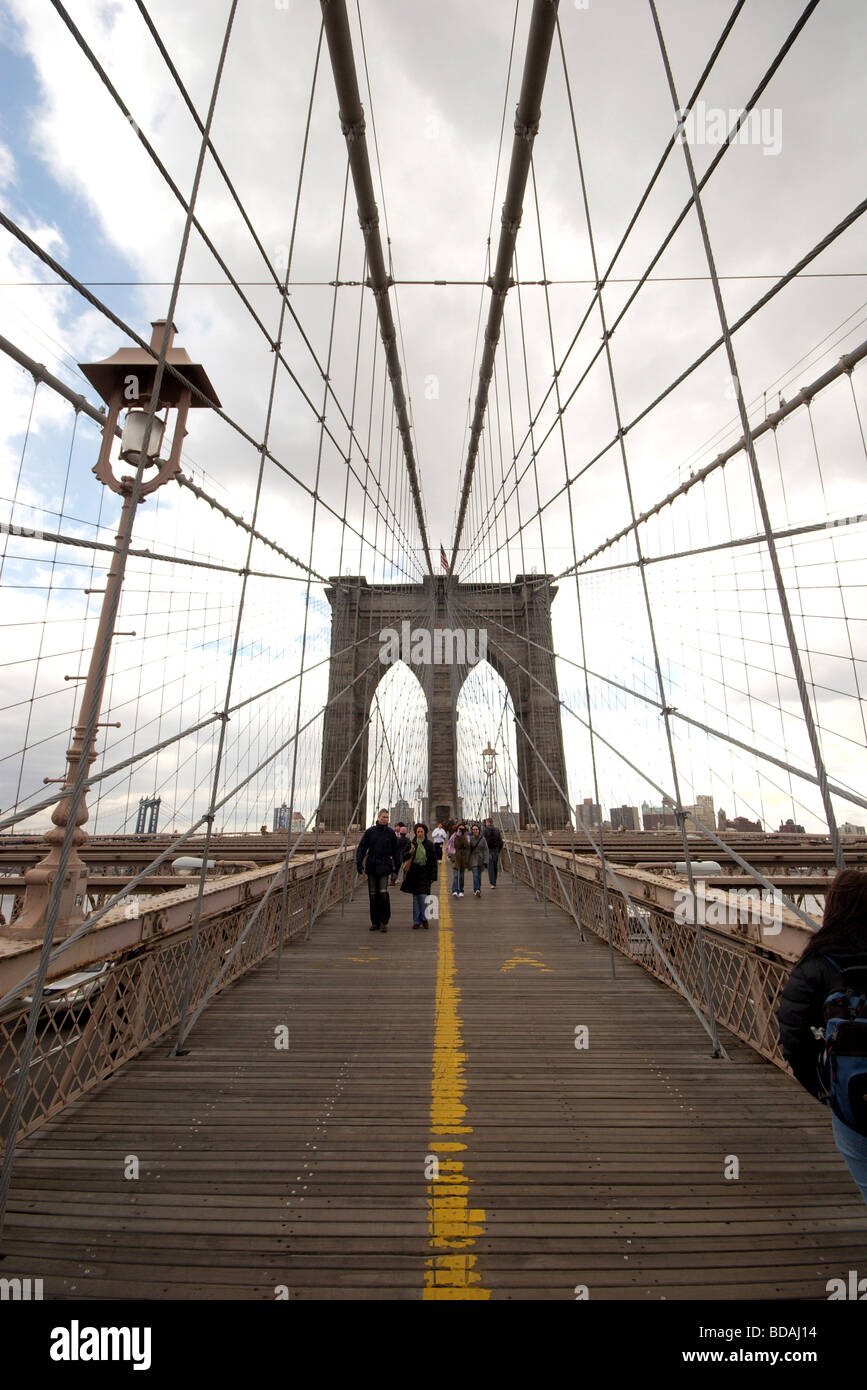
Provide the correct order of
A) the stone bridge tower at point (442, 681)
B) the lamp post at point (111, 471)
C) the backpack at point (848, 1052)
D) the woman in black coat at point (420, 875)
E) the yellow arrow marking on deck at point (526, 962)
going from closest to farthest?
the backpack at point (848, 1052), the lamp post at point (111, 471), the yellow arrow marking on deck at point (526, 962), the woman in black coat at point (420, 875), the stone bridge tower at point (442, 681)

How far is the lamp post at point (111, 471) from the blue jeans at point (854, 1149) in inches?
134

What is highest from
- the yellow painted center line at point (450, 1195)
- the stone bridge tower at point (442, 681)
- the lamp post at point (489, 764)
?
the stone bridge tower at point (442, 681)

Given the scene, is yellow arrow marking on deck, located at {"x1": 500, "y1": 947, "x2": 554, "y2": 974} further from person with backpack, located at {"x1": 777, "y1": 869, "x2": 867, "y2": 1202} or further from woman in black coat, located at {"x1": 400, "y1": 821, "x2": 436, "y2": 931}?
person with backpack, located at {"x1": 777, "y1": 869, "x2": 867, "y2": 1202}

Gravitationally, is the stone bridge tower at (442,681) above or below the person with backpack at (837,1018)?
above

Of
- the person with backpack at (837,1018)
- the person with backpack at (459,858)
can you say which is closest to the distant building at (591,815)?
the person with backpack at (459,858)

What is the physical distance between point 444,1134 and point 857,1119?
1.60m

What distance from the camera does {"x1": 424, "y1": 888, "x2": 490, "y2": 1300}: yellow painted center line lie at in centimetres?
170

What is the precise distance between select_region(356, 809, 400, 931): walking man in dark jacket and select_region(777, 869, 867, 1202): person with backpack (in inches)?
212

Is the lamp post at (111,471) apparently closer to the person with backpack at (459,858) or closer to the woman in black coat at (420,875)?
Answer: the woman in black coat at (420,875)

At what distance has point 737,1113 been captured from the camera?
2.69 metres

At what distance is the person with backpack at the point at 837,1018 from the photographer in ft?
4.94

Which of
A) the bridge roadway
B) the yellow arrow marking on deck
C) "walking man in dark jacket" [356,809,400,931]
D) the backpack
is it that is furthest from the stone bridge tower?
the backpack
